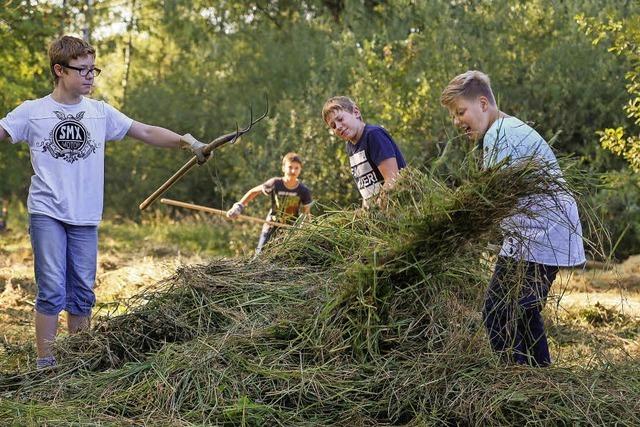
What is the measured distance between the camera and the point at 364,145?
560 centimetres

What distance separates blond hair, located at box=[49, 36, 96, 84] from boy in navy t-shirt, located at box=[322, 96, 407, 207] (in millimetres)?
1464

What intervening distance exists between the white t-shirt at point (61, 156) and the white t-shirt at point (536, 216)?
2043 millimetres

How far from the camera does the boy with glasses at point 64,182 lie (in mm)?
4781

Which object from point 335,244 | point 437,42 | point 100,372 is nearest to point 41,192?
point 100,372

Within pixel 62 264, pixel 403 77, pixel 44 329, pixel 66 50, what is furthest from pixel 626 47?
pixel 403 77

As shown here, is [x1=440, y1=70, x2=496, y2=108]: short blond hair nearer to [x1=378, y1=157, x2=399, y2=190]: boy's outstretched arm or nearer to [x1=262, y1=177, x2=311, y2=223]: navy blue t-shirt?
[x1=378, y1=157, x2=399, y2=190]: boy's outstretched arm

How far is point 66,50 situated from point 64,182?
668mm

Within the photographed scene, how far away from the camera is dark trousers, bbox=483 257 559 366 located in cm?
395

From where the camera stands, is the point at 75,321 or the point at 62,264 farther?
the point at 75,321

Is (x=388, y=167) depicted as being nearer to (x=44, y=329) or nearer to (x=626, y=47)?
(x=44, y=329)

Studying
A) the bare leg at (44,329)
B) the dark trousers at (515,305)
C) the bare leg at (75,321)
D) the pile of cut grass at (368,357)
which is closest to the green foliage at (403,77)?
the bare leg at (75,321)

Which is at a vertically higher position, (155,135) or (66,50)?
(66,50)

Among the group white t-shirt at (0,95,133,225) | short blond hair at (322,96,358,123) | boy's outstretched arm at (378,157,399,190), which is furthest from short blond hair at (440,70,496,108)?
white t-shirt at (0,95,133,225)

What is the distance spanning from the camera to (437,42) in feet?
42.0
